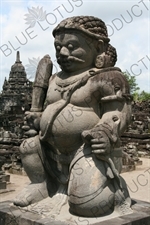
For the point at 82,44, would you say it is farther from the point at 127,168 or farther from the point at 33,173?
the point at 127,168

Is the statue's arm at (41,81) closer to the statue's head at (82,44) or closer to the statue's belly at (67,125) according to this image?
the statue's head at (82,44)

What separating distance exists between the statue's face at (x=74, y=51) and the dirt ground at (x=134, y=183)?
427 cm

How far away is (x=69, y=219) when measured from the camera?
165 inches

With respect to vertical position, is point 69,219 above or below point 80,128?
below

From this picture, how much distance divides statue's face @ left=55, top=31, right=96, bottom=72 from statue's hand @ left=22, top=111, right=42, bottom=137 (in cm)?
73

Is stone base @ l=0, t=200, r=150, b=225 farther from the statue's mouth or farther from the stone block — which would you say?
the stone block

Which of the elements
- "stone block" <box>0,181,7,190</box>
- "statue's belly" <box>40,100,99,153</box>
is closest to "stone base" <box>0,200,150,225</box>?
"statue's belly" <box>40,100,99,153</box>

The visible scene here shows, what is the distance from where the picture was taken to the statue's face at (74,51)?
4.45 m

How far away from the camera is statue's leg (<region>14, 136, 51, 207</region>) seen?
4609 millimetres

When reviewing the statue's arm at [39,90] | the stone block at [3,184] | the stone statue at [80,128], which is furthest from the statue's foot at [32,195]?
the stone block at [3,184]

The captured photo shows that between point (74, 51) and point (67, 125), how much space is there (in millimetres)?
886

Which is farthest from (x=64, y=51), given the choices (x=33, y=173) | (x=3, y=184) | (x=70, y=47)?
(x=3, y=184)

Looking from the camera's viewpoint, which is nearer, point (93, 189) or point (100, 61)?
point (93, 189)

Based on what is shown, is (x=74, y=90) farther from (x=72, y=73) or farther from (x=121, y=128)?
(x=121, y=128)
